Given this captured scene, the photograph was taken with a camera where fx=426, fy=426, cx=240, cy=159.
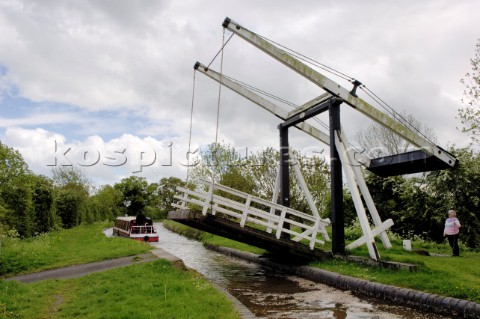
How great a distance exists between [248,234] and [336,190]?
3164 mm

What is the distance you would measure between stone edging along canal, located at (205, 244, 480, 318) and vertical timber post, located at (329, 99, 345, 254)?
55.2 inches

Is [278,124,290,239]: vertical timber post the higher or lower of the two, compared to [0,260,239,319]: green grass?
higher

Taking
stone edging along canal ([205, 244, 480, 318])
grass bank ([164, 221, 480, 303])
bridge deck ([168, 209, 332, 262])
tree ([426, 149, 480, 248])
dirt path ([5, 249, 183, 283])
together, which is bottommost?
dirt path ([5, 249, 183, 283])

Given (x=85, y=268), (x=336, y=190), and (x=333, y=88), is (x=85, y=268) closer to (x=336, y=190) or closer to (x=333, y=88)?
(x=336, y=190)

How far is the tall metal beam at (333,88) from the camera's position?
13.0 metres

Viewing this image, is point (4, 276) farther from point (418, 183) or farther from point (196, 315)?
point (418, 183)

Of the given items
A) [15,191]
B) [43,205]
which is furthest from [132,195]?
[15,191]

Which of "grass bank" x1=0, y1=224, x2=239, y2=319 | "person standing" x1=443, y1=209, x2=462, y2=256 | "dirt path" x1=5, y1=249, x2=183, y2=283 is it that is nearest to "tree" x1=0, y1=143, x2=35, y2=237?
"dirt path" x1=5, y1=249, x2=183, y2=283

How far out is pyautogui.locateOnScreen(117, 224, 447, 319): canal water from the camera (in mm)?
8266

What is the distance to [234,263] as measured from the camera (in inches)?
673

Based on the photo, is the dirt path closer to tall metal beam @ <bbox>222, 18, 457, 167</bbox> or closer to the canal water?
the canal water

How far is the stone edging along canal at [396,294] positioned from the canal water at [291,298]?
0.92 ft

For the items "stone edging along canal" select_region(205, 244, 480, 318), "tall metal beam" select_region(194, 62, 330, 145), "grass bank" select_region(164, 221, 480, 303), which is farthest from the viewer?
"tall metal beam" select_region(194, 62, 330, 145)

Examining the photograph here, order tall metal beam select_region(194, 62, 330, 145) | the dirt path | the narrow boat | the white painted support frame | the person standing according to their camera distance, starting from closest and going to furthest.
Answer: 1. the dirt path
2. the white painted support frame
3. the person standing
4. tall metal beam select_region(194, 62, 330, 145)
5. the narrow boat
